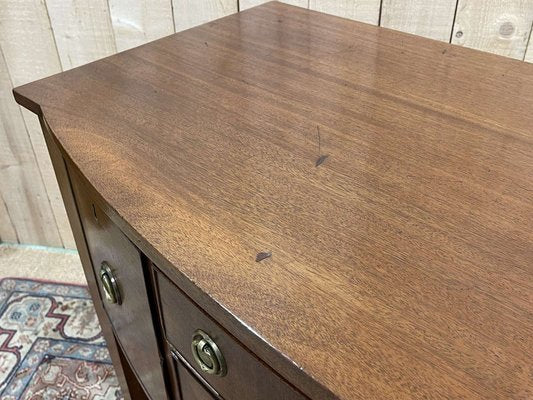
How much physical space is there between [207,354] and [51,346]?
3.16ft

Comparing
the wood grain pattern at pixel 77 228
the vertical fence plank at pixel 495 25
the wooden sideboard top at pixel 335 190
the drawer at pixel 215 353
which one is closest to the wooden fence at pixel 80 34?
the vertical fence plank at pixel 495 25

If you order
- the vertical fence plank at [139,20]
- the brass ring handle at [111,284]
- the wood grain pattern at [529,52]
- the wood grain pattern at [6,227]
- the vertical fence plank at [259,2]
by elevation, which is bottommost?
the wood grain pattern at [6,227]

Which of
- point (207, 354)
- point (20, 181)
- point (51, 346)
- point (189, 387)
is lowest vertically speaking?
point (51, 346)

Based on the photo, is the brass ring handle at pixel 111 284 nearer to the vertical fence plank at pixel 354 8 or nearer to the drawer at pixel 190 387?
the drawer at pixel 190 387

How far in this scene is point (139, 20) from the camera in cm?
107

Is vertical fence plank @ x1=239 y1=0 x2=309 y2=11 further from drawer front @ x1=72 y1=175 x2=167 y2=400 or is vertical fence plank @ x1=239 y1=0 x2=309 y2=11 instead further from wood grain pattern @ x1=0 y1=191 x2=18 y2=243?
wood grain pattern @ x1=0 y1=191 x2=18 y2=243

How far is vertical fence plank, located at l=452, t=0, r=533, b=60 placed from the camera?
0.76m

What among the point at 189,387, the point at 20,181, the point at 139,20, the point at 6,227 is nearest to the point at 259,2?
the point at 139,20

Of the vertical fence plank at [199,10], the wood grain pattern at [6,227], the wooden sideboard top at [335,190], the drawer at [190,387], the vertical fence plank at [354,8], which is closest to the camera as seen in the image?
the wooden sideboard top at [335,190]

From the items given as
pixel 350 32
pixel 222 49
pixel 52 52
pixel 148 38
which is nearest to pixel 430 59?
pixel 350 32

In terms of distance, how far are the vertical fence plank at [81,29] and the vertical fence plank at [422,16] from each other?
568mm

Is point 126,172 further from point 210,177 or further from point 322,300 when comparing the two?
point 322,300

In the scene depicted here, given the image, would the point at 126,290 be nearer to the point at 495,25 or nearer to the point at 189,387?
the point at 189,387

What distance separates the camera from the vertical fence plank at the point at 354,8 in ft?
2.86
